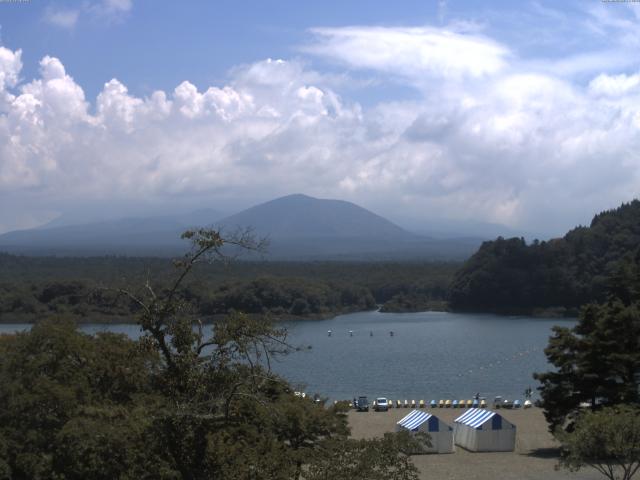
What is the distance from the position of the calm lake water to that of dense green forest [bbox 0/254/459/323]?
258cm

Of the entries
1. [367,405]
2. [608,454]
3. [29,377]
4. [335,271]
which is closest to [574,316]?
[335,271]

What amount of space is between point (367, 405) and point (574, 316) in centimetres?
3918

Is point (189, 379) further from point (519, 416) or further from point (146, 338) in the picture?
point (519, 416)

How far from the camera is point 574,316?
63.1 m

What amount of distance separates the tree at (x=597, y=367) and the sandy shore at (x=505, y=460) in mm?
1028

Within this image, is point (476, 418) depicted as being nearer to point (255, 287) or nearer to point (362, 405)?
point (362, 405)

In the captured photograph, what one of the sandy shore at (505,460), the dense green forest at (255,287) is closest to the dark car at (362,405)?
the sandy shore at (505,460)

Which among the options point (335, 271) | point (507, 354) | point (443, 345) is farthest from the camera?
point (335, 271)

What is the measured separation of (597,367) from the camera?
18.6 metres

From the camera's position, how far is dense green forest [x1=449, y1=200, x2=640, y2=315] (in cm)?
6494

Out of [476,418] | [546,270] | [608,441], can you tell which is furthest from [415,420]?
[546,270]

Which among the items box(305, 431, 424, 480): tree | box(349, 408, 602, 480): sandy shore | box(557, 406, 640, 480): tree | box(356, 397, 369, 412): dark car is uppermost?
box(305, 431, 424, 480): tree

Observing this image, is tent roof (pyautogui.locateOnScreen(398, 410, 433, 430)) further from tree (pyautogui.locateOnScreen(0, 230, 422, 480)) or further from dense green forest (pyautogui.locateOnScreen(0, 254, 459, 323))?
dense green forest (pyautogui.locateOnScreen(0, 254, 459, 323))

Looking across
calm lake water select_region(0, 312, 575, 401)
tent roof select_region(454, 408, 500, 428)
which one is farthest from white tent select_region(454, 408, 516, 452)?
calm lake water select_region(0, 312, 575, 401)
